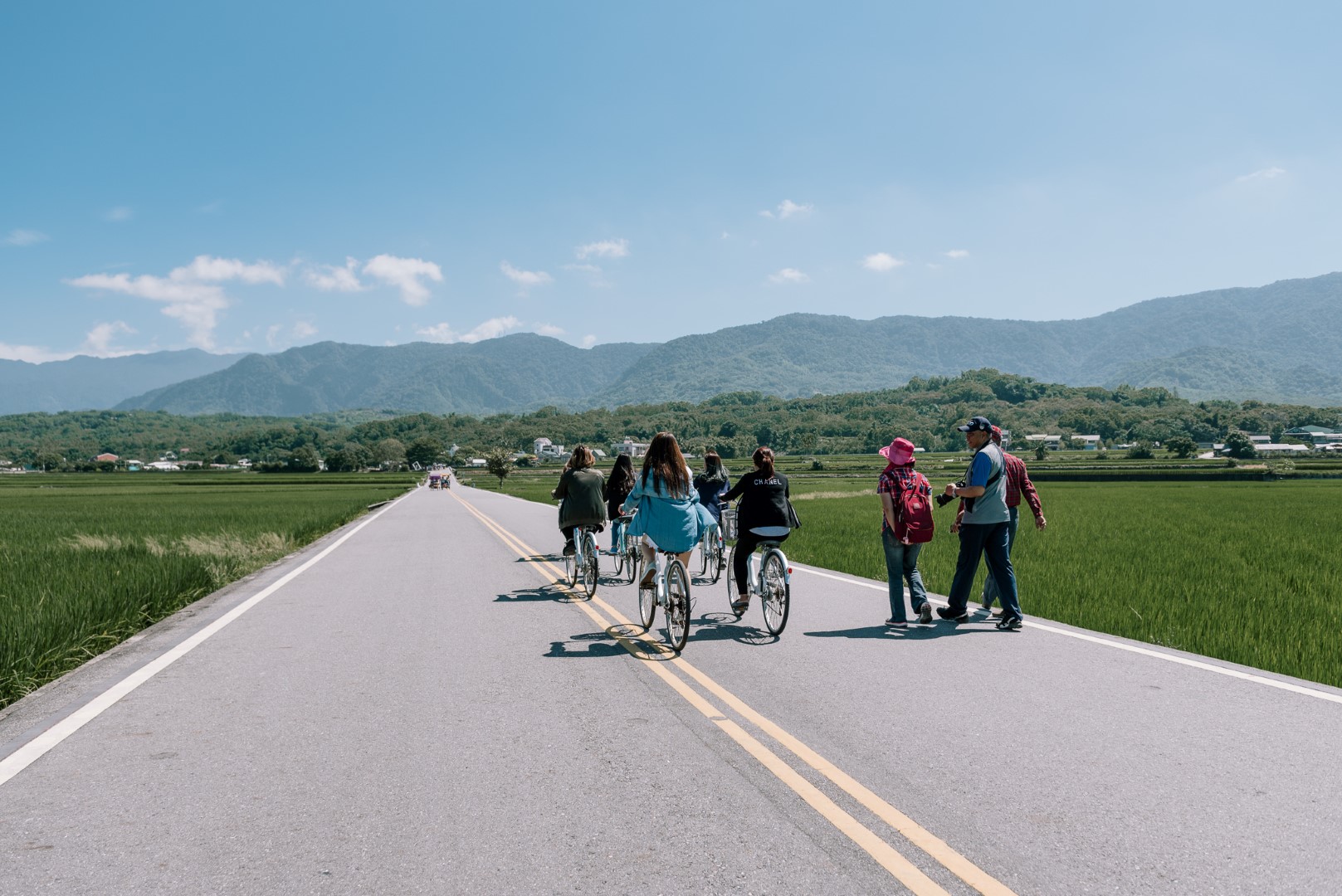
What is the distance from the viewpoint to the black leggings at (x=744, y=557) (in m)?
9.38

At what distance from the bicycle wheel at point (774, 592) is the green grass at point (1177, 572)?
3.39 m

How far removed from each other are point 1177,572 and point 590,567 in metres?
8.49

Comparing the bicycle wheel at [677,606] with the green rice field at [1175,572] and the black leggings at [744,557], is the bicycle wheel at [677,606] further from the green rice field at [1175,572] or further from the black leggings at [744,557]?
the green rice field at [1175,572]

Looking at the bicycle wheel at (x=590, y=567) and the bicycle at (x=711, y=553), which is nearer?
the bicycle wheel at (x=590, y=567)

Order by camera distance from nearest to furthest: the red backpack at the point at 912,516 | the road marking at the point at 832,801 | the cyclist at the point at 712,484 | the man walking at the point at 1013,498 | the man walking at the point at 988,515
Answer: the road marking at the point at 832,801, the man walking at the point at 988,515, the red backpack at the point at 912,516, the man walking at the point at 1013,498, the cyclist at the point at 712,484

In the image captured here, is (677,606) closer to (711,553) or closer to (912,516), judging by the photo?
(912,516)

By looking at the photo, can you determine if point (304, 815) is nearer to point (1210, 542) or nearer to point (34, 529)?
point (1210, 542)

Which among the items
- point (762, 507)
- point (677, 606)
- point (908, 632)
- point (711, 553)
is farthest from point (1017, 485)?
point (711, 553)

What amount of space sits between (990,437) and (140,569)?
11378mm

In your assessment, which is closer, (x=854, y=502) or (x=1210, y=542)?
(x=1210, y=542)

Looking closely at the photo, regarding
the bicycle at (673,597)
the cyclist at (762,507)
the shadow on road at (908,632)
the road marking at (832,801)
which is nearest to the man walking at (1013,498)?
the shadow on road at (908,632)

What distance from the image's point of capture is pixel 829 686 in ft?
21.8

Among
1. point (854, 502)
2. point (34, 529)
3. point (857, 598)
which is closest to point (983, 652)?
point (857, 598)

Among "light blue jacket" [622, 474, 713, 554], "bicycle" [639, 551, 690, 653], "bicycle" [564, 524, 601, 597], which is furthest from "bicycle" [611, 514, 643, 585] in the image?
"light blue jacket" [622, 474, 713, 554]
